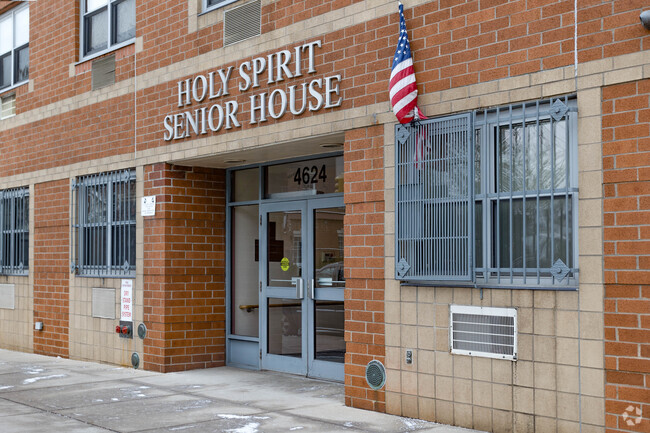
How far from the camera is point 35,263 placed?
552 inches

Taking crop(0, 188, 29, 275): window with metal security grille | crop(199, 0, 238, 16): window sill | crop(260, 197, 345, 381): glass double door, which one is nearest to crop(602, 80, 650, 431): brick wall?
crop(260, 197, 345, 381): glass double door

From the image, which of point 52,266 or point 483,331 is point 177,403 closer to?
point 483,331

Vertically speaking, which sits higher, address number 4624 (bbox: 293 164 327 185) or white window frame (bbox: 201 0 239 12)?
white window frame (bbox: 201 0 239 12)

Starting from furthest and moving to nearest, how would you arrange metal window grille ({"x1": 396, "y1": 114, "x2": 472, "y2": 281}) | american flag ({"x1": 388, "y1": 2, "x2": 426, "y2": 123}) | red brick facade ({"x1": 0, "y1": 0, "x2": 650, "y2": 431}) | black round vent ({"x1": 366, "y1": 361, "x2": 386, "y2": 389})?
black round vent ({"x1": 366, "y1": 361, "x2": 386, "y2": 389})
american flag ({"x1": 388, "y1": 2, "x2": 426, "y2": 123})
metal window grille ({"x1": 396, "y1": 114, "x2": 472, "y2": 281})
red brick facade ({"x1": 0, "y1": 0, "x2": 650, "y2": 431})

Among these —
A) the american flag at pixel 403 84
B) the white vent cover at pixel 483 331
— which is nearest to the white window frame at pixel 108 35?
the american flag at pixel 403 84

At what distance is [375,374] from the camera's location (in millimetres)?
8297

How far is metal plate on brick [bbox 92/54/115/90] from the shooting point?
40.8 feet

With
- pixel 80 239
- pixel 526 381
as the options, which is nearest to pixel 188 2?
pixel 80 239

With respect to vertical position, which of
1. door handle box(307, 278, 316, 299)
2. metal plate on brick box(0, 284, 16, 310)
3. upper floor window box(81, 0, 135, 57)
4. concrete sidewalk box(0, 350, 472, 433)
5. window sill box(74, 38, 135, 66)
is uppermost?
upper floor window box(81, 0, 135, 57)

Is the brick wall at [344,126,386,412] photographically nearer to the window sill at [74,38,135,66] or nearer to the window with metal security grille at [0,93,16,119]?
the window sill at [74,38,135,66]

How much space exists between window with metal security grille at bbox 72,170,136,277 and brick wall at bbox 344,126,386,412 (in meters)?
4.44

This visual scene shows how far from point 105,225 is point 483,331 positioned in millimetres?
7022

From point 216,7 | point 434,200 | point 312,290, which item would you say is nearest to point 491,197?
point 434,200

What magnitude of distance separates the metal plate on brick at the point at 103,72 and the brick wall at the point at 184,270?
5.93 ft
